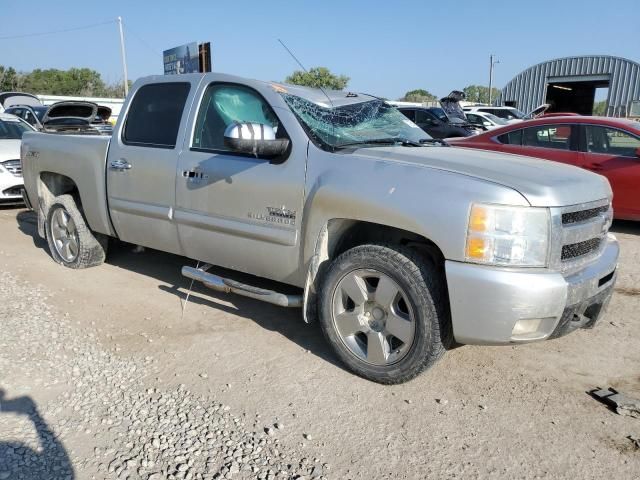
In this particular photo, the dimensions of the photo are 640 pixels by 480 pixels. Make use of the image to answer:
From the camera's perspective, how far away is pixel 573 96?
127 feet

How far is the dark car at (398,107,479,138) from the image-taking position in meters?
12.8

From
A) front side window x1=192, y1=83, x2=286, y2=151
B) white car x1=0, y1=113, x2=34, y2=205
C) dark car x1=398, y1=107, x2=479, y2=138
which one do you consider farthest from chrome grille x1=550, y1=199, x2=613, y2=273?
dark car x1=398, y1=107, x2=479, y2=138

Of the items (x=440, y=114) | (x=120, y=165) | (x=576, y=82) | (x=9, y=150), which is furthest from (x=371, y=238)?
(x=576, y=82)

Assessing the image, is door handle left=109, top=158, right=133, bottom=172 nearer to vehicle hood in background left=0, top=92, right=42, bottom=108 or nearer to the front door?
the front door

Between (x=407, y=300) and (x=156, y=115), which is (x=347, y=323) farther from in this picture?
(x=156, y=115)

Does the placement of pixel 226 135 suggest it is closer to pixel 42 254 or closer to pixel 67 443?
pixel 67 443

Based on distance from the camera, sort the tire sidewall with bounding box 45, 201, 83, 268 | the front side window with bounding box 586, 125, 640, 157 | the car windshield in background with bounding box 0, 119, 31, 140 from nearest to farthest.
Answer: the tire sidewall with bounding box 45, 201, 83, 268
the front side window with bounding box 586, 125, 640, 157
the car windshield in background with bounding box 0, 119, 31, 140

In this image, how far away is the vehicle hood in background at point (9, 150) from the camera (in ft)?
28.4

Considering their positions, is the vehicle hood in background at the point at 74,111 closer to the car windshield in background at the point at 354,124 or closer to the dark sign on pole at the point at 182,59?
the car windshield in background at the point at 354,124

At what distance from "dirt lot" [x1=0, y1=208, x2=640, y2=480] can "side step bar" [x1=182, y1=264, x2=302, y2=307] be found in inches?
14.5

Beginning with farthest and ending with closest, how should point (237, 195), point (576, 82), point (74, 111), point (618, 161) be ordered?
point (576, 82)
point (74, 111)
point (618, 161)
point (237, 195)

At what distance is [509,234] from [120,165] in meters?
3.32

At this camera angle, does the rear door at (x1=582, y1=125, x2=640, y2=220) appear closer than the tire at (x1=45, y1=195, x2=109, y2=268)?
No

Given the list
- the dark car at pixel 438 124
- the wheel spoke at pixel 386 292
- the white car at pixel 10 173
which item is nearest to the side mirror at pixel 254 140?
the wheel spoke at pixel 386 292
